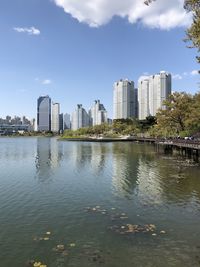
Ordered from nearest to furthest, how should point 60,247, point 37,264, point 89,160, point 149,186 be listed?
point 37,264
point 60,247
point 149,186
point 89,160

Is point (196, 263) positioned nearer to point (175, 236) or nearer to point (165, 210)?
point (175, 236)

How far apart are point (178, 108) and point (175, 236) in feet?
214

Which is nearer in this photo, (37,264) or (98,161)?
(37,264)

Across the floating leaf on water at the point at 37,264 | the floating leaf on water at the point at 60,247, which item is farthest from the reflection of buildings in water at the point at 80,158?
the floating leaf on water at the point at 37,264

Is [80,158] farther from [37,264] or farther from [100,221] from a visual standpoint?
[37,264]

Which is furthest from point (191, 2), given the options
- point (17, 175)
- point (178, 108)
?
point (178, 108)

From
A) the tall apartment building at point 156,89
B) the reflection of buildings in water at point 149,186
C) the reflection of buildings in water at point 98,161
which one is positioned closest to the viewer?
the reflection of buildings in water at point 149,186

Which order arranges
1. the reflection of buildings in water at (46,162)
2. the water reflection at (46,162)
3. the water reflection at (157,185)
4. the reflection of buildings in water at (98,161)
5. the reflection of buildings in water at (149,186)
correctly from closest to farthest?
the reflection of buildings in water at (149,186)
the water reflection at (157,185)
the water reflection at (46,162)
the reflection of buildings in water at (46,162)
the reflection of buildings in water at (98,161)

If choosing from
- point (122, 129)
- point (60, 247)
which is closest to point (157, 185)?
point (60, 247)

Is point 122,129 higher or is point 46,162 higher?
point 122,129

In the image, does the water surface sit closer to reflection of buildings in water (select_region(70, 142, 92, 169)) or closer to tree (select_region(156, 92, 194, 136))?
reflection of buildings in water (select_region(70, 142, 92, 169))

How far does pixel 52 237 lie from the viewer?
44.5ft

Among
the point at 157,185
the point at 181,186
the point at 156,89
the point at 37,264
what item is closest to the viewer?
the point at 37,264

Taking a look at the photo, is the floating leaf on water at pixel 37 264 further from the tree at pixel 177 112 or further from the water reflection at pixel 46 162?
the tree at pixel 177 112
